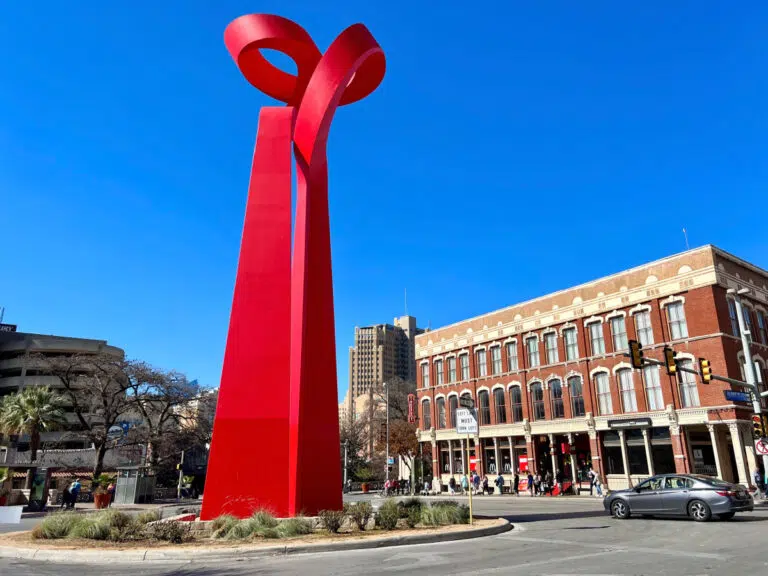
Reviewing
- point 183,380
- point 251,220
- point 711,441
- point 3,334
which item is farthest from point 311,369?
point 3,334

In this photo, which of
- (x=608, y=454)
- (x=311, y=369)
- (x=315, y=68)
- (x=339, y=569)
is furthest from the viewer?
(x=608, y=454)

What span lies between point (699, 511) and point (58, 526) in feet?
56.2

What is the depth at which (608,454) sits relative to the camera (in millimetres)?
38656

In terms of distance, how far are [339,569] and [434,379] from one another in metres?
44.2

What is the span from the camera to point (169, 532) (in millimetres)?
12070

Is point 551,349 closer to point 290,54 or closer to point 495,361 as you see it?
point 495,361

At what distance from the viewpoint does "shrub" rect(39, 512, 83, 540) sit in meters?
13.2

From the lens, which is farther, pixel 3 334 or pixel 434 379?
pixel 3 334

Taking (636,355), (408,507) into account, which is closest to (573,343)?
(636,355)

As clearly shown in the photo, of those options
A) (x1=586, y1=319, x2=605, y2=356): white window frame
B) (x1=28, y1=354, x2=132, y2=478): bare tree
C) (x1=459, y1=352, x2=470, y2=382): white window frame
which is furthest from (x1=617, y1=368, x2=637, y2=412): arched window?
(x1=28, y1=354, x2=132, y2=478): bare tree

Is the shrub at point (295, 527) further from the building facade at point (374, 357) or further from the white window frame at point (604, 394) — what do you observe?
the building facade at point (374, 357)

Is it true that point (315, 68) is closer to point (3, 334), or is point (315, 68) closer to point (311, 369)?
point (311, 369)

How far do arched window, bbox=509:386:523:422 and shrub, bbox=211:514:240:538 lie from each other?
112 feet

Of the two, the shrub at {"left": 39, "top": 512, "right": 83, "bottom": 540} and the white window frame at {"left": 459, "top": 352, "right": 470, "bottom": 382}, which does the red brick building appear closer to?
the white window frame at {"left": 459, "top": 352, "right": 470, "bottom": 382}
